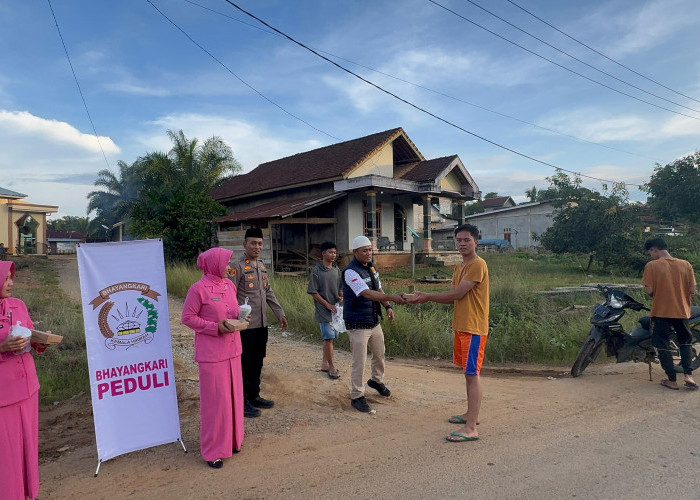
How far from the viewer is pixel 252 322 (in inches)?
186

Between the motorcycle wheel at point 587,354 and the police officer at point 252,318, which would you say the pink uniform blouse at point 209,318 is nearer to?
the police officer at point 252,318

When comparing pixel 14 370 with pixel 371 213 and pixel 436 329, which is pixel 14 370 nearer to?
pixel 436 329

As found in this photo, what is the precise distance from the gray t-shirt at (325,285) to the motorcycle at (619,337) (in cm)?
319

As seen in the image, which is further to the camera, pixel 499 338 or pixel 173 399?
pixel 499 338

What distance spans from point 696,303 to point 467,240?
28.4 ft

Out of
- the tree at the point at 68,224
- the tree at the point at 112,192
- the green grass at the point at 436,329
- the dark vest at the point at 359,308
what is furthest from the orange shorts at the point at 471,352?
the tree at the point at 68,224

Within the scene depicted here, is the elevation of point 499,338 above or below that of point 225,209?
below

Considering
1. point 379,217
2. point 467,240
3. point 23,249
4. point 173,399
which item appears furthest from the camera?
point 23,249

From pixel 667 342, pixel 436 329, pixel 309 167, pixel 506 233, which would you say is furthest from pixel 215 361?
pixel 506 233

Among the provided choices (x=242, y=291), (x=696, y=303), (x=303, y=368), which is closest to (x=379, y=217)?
(x=696, y=303)

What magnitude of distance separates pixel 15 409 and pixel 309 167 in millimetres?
A: 19881

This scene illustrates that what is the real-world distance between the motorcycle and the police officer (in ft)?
13.1

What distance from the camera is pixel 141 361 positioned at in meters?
3.81

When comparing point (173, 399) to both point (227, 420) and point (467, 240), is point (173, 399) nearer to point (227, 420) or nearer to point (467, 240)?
point (227, 420)
